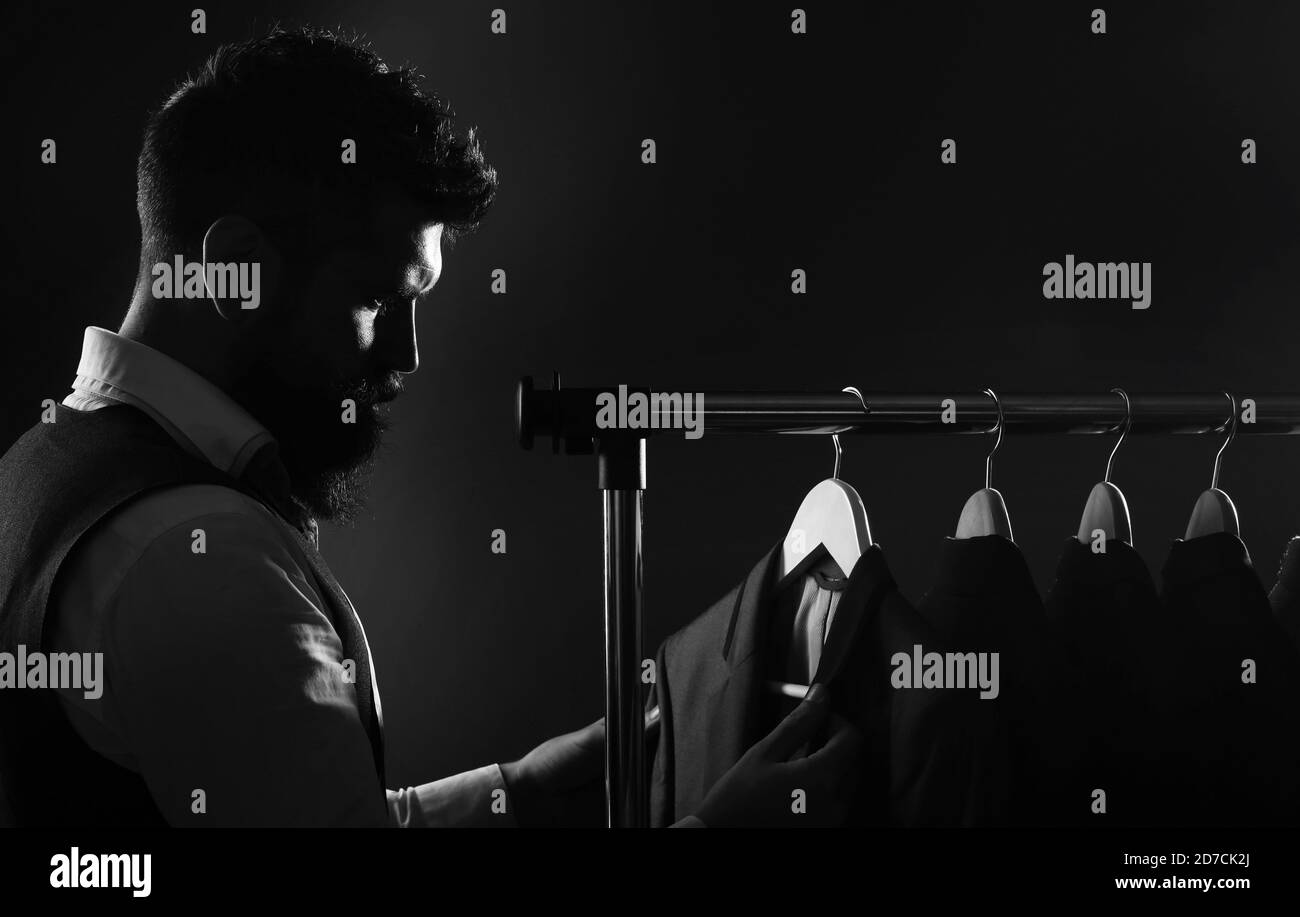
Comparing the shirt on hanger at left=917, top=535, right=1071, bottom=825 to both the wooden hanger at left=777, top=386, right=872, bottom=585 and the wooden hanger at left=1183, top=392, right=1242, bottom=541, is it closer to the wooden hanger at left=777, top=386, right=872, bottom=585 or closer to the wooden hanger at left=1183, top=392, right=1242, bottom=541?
the wooden hanger at left=777, top=386, right=872, bottom=585

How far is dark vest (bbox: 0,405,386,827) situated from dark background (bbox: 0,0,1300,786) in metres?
0.69

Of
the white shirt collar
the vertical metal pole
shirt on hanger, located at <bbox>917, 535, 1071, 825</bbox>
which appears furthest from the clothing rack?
the white shirt collar

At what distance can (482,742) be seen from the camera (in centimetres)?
141

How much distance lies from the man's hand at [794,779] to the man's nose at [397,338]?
439 millimetres

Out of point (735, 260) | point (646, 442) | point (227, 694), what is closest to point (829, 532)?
point (646, 442)

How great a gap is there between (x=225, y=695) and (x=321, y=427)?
314 millimetres

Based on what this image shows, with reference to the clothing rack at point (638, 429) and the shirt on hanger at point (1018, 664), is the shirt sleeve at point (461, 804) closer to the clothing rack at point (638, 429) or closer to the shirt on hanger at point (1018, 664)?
the clothing rack at point (638, 429)

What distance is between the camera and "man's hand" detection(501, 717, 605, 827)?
95cm

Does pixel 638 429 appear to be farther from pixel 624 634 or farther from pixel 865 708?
pixel 865 708

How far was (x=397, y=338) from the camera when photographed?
871 mm

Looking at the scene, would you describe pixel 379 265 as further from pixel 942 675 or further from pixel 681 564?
pixel 681 564

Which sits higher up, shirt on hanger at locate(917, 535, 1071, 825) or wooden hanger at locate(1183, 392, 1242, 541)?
wooden hanger at locate(1183, 392, 1242, 541)

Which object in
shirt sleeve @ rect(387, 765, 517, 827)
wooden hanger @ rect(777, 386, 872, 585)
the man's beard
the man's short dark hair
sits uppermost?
the man's short dark hair

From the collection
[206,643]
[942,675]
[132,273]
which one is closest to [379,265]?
[206,643]
